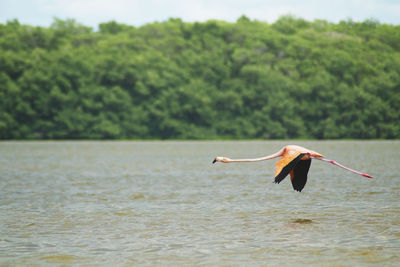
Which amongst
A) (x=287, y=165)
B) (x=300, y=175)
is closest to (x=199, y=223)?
(x=287, y=165)

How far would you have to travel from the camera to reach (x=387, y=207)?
18625 mm

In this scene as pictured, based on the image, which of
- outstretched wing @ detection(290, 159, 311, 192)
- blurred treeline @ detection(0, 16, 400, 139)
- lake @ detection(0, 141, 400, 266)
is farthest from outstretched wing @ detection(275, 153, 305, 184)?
blurred treeline @ detection(0, 16, 400, 139)

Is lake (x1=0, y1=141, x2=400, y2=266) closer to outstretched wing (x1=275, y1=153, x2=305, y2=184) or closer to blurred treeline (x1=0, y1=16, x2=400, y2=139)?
outstretched wing (x1=275, y1=153, x2=305, y2=184)

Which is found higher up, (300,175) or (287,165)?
(287,165)

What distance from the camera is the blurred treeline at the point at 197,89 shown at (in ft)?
331

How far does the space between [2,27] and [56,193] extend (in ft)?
318

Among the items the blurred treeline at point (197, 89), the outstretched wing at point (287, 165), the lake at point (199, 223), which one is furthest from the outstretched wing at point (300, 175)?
the blurred treeline at point (197, 89)

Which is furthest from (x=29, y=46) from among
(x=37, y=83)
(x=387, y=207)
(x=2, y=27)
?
(x=387, y=207)

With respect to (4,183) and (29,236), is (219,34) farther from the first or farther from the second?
(29,236)

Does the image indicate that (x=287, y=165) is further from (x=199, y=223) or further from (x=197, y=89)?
(x=197, y=89)

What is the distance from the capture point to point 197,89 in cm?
10731

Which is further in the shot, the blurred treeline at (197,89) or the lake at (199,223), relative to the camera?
the blurred treeline at (197,89)

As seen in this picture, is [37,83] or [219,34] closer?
[37,83]

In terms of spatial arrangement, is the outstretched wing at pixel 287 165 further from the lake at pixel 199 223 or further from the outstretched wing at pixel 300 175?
the outstretched wing at pixel 300 175
